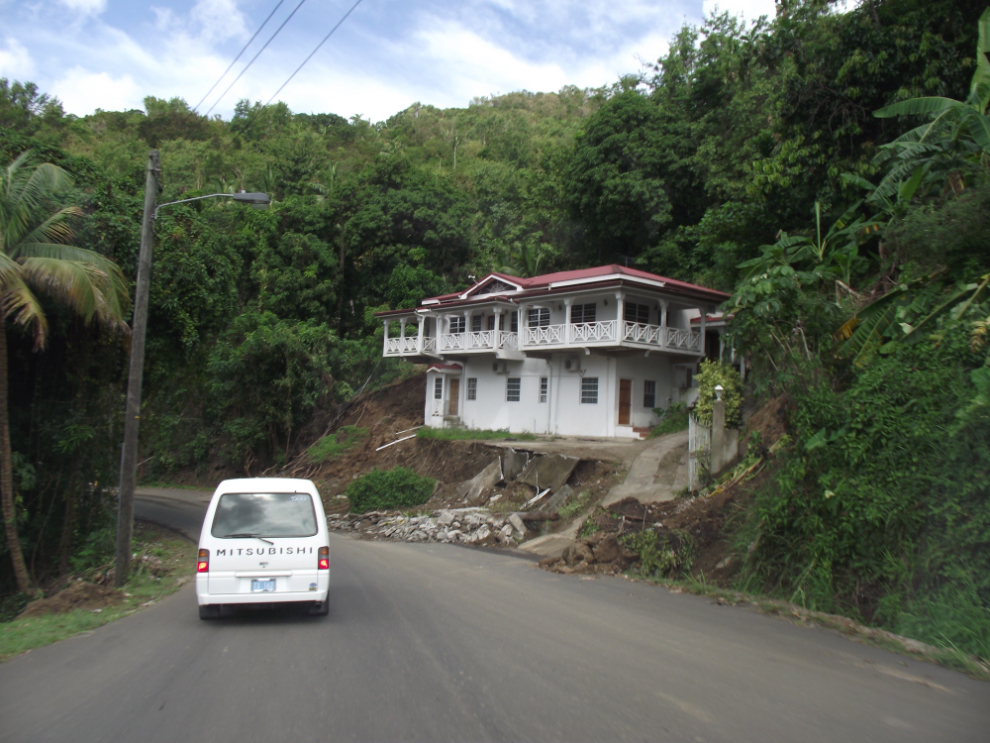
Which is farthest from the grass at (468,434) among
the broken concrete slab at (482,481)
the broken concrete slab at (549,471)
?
the broken concrete slab at (549,471)

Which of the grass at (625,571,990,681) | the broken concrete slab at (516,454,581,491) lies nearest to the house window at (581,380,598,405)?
the broken concrete slab at (516,454,581,491)

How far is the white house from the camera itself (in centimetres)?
2742

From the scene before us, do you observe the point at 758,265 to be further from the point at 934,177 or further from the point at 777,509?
Result: the point at 777,509

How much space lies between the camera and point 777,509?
10.0m

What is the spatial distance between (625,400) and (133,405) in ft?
64.5

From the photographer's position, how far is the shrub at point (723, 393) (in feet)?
51.3

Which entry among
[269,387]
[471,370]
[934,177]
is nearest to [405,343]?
[471,370]

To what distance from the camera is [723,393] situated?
15.6 meters

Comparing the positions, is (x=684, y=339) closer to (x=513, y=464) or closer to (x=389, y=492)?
(x=513, y=464)

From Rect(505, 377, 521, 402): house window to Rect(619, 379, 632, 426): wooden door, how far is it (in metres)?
5.42

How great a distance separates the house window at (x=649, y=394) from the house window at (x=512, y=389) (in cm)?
591

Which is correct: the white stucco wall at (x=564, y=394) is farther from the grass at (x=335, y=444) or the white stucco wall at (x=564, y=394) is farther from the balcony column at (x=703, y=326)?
the grass at (x=335, y=444)

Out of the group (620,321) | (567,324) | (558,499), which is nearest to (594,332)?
(620,321)

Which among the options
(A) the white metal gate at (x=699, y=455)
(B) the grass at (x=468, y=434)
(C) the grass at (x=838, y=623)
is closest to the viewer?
(C) the grass at (x=838, y=623)
